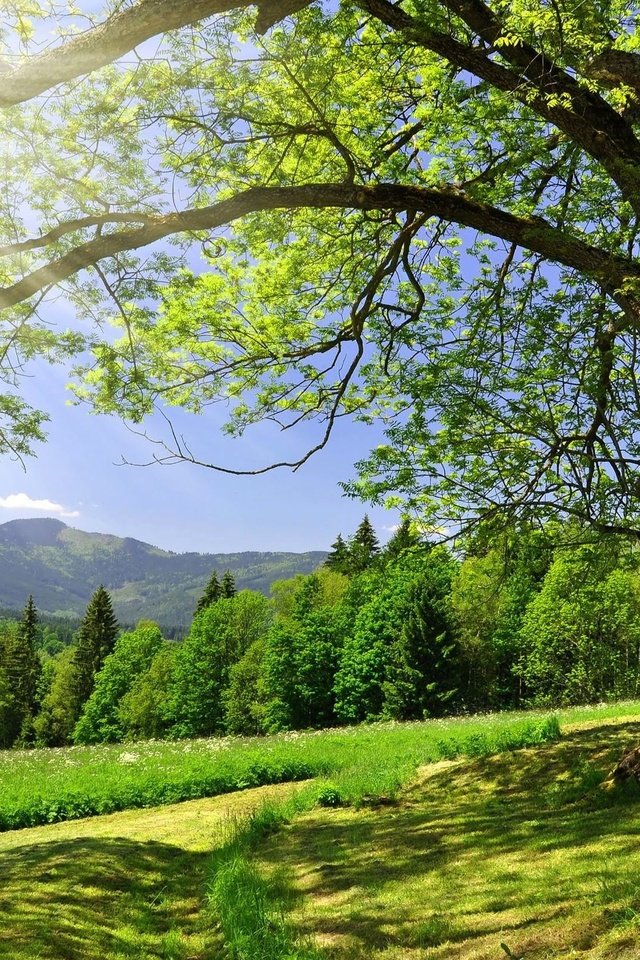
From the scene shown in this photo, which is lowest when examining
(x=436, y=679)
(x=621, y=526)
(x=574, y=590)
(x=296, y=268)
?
(x=436, y=679)

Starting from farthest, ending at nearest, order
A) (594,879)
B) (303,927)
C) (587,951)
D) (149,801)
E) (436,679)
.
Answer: (436,679), (149,801), (303,927), (594,879), (587,951)

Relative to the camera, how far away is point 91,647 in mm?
73688

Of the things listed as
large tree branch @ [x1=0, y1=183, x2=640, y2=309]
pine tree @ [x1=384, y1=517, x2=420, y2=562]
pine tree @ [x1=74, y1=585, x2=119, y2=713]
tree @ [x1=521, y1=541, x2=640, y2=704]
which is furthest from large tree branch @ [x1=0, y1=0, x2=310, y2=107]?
pine tree @ [x1=74, y1=585, x2=119, y2=713]

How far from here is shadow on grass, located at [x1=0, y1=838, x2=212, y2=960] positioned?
6.08 metres

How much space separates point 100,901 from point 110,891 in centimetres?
39

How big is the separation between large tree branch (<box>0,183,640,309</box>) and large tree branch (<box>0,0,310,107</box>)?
170cm

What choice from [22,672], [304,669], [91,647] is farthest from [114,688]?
[304,669]

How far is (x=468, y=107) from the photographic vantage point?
8.94m

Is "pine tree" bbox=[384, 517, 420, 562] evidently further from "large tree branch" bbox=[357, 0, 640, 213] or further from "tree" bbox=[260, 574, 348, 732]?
"tree" bbox=[260, 574, 348, 732]

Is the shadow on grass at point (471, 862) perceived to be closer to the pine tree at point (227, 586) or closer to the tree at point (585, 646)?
the tree at point (585, 646)

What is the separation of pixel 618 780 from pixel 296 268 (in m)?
8.92

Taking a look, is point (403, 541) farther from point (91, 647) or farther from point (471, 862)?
point (91, 647)

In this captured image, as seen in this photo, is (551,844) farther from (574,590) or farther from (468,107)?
(468,107)

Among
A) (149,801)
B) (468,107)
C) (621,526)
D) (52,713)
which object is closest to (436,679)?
(149,801)
